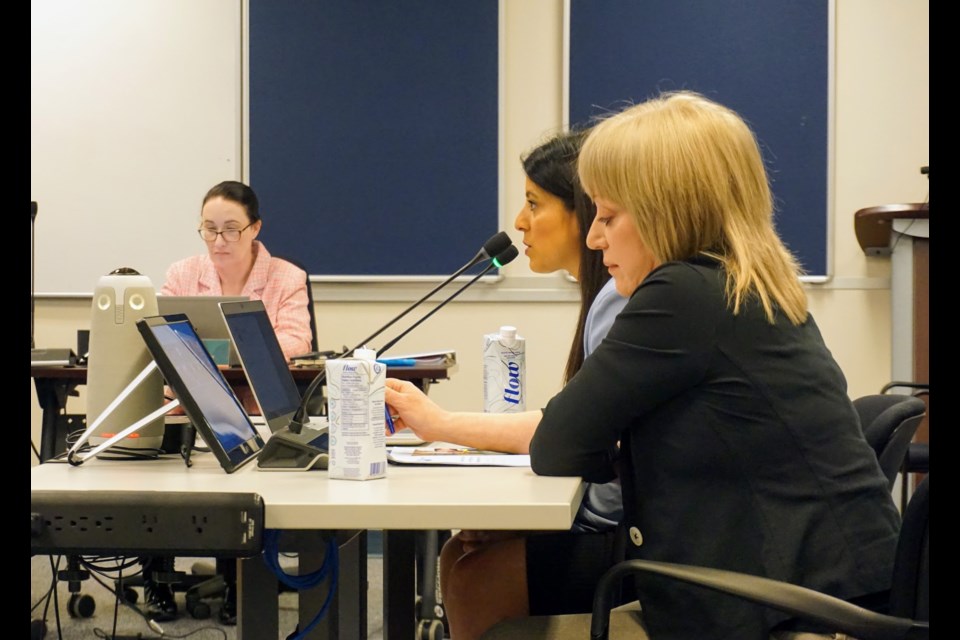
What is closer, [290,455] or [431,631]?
[290,455]

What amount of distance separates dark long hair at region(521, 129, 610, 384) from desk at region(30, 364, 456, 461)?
0.91 m


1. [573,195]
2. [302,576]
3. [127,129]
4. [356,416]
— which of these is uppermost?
[127,129]

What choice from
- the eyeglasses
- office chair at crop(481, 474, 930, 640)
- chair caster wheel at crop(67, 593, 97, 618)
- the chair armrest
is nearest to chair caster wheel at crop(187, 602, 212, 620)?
Answer: chair caster wheel at crop(67, 593, 97, 618)

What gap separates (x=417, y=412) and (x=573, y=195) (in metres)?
0.65

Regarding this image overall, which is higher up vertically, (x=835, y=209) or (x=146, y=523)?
(x=835, y=209)

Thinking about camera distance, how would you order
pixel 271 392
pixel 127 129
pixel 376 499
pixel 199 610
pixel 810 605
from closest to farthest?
pixel 810 605, pixel 376 499, pixel 271 392, pixel 199 610, pixel 127 129

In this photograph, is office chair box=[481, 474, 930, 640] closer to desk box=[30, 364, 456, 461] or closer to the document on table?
the document on table

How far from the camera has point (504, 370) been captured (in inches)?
79.3

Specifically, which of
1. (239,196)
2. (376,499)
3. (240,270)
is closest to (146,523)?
(376,499)

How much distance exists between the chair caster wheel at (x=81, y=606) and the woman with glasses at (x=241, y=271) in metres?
0.99

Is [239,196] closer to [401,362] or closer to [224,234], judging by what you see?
[224,234]

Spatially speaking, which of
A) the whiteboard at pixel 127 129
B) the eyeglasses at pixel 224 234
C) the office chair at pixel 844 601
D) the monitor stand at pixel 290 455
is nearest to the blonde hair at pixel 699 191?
the office chair at pixel 844 601
